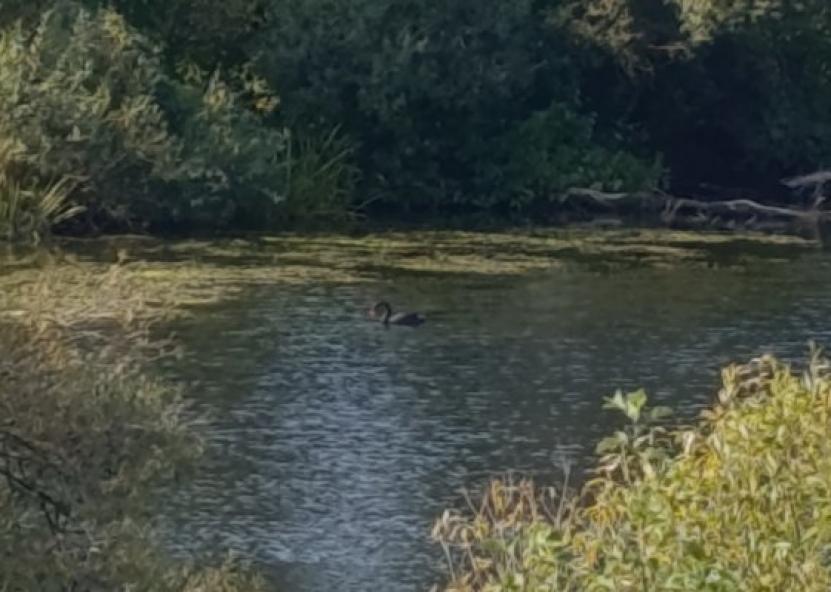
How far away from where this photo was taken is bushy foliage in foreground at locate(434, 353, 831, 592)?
15.6ft

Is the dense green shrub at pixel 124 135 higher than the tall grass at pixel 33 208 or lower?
higher

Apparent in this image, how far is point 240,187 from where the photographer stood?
2716 cm

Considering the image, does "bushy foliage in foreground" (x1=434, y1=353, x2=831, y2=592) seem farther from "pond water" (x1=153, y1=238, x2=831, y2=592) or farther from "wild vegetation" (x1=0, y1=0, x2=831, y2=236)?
"wild vegetation" (x1=0, y1=0, x2=831, y2=236)

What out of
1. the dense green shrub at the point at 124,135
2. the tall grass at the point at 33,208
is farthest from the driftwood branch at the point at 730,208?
the tall grass at the point at 33,208

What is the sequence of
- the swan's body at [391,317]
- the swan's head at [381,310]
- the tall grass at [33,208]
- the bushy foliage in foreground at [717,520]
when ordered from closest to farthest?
the bushy foliage in foreground at [717,520] < the swan's body at [391,317] < the swan's head at [381,310] < the tall grass at [33,208]

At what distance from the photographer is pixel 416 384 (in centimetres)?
1702

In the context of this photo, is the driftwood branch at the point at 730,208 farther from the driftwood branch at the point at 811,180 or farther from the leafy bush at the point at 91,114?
the leafy bush at the point at 91,114

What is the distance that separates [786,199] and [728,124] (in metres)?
1.64

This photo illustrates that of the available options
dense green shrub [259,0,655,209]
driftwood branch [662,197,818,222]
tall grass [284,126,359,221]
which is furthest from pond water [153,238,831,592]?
dense green shrub [259,0,655,209]

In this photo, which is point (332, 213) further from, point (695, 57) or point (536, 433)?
point (536, 433)

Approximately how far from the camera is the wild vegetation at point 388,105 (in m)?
26.1

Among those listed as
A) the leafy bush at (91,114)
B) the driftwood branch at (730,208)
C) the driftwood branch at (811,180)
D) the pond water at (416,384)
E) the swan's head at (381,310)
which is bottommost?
the pond water at (416,384)

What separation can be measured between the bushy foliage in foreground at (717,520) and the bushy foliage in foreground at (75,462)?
303 centimetres

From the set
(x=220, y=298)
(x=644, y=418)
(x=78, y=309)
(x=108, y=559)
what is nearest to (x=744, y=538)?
(x=644, y=418)
